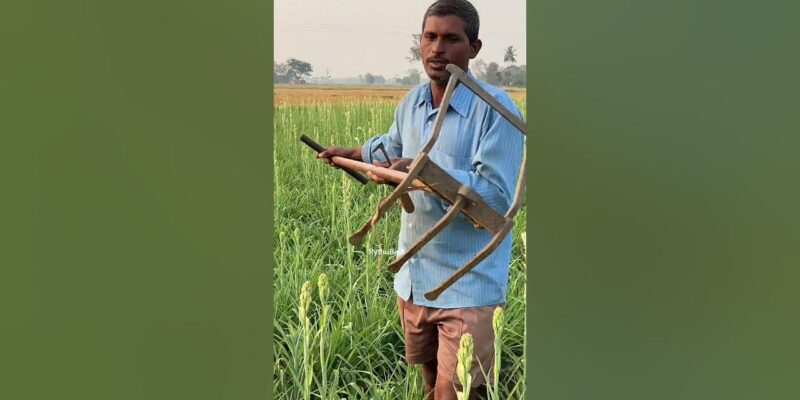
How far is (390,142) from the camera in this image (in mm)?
1146

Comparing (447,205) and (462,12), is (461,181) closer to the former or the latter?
(447,205)

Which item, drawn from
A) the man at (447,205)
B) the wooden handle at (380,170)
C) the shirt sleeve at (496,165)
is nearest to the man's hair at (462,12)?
Answer: the man at (447,205)

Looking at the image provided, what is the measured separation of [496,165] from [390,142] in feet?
0.52

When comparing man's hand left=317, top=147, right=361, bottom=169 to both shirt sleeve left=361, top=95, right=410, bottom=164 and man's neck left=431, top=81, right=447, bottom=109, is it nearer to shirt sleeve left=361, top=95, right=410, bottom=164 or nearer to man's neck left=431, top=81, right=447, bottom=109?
shirt sleeve left=361, top=95, right=410, bottom=164

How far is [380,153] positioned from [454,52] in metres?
0.18

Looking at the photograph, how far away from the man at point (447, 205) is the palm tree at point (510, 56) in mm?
40

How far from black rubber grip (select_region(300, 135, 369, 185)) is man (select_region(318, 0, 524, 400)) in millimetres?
34

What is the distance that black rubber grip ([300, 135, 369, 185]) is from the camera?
1151 millimetres

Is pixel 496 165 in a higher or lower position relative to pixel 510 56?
lower

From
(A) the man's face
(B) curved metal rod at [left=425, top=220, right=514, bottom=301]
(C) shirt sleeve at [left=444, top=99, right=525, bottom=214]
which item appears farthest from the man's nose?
(B) curved metal rod at [left=425, top=220, right=514, bottom=301]

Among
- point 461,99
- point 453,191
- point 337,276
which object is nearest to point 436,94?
point 461,99

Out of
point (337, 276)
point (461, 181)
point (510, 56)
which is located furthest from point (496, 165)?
point (337, 276)

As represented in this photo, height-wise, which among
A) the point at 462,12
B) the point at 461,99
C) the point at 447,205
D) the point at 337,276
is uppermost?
the point at 462,12

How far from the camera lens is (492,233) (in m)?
1.10
